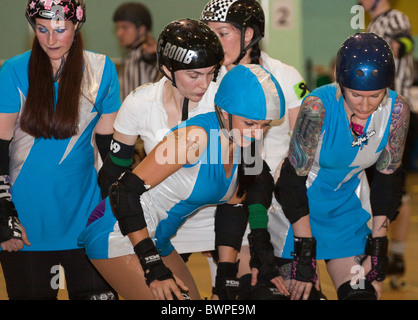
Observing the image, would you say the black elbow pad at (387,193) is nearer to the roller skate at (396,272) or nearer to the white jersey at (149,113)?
the white jersey at (149,113)

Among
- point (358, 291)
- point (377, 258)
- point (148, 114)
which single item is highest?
point (148, 114)

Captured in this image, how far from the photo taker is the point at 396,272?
4.71 m

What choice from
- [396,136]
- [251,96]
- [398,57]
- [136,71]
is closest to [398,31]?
[398,57]

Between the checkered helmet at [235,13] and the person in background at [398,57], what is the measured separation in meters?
1.44

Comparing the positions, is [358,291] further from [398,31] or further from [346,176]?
[398,31]

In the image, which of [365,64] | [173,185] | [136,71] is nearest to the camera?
[173,185]

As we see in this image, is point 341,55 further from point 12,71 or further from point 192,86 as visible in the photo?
point 12,71

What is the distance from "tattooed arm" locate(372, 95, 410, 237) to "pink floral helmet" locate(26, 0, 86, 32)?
54.8 inches

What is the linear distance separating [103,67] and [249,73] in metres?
0.80

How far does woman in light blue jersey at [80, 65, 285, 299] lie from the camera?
8.07 feet

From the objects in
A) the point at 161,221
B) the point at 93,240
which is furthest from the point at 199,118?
the point at 93,240

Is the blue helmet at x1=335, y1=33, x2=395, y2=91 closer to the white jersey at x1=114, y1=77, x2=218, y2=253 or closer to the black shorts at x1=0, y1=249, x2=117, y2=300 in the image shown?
the white jersey at x1=114, y1=77, x2=218, y2=253

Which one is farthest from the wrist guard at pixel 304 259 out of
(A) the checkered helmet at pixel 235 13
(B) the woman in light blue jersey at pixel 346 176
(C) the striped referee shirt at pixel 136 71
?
(C) the striped referee shirt at pixel 136 71

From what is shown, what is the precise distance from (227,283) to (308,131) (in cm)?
67
